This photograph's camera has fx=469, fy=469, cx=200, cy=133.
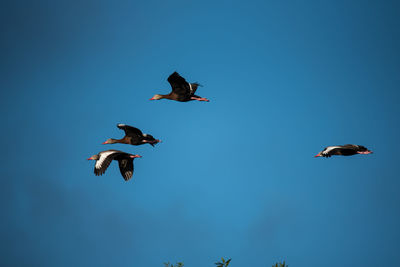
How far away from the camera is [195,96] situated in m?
26.8

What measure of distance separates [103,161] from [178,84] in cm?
584

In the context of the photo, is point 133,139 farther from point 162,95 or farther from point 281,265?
point 281,265

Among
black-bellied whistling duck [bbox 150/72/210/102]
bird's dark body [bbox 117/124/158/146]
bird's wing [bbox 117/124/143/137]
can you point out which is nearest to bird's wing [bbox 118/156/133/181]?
bird's dark body [bbox 117/124/158/146]

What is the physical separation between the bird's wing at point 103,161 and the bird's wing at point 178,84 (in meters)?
4.77

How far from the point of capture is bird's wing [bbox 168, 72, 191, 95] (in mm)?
24391

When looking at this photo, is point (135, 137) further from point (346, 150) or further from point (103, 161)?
point (346, 150)

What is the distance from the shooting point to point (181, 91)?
26109 millimetres

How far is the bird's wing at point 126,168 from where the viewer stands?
2492cm

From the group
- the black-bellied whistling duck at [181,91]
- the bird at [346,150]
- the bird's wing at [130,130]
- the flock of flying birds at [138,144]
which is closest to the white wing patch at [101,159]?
the flock of flying birds at [138,144]

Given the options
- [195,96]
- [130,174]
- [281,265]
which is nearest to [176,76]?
[195,96]

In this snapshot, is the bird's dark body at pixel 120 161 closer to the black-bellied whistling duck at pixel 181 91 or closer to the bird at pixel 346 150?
the black-bellied whistling duck at pixel 181 91

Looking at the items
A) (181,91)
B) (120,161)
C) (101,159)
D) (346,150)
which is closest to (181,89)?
(181,91)

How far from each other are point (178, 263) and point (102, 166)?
6.11 metres

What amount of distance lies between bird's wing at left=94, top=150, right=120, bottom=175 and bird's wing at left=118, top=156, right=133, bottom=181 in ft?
3.57
